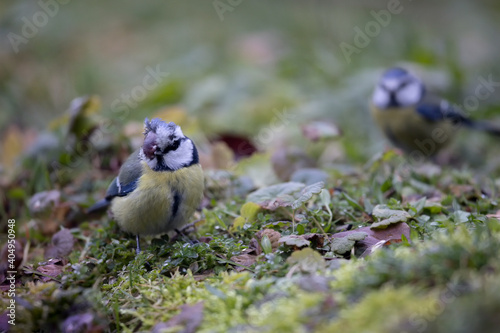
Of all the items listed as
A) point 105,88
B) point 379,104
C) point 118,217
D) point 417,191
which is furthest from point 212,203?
point 105,88

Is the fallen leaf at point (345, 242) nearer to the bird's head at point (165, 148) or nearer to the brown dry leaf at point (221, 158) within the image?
the bird's head at point (165, 148)

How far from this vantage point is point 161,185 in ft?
9.66

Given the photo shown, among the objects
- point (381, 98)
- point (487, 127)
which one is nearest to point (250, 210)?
point (381, 98)

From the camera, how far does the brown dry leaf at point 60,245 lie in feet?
10.2

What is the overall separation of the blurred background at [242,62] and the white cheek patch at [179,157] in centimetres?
137

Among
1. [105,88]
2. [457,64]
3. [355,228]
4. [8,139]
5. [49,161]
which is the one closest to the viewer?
[355,228]

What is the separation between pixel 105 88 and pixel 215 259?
190 inches

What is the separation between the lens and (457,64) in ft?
20.8

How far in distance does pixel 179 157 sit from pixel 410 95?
3113 millimetres

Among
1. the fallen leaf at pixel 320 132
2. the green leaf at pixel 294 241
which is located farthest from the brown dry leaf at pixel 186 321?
the fallen leaf at pixel 320 132

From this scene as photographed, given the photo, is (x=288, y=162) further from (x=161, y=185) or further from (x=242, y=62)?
(x=242, y=62)

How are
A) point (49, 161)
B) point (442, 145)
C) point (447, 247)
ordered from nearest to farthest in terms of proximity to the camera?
point (447, 247), point (49, 161), point (442, 145)

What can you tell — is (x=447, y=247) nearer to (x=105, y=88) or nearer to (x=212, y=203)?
(x=212, y=203)

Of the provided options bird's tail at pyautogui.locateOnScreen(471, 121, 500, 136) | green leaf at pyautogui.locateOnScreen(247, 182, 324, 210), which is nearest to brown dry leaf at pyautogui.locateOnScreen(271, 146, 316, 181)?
green leaf at pyautogui.locateOnScreen(247, 182, 324, 210)
